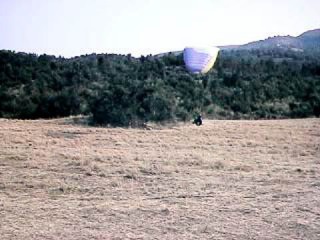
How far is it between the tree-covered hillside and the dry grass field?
6124 millimetres

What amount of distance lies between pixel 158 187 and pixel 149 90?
46.4ft

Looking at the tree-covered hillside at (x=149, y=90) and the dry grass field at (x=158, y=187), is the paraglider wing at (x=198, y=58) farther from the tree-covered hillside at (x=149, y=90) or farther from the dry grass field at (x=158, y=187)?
the dry grass field at (x=158, y=187)

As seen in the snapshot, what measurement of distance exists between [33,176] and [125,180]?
1.68 metres

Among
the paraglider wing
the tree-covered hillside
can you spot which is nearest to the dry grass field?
the tree-covered hillside

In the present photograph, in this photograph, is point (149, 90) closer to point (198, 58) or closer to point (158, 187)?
point (198, 58)

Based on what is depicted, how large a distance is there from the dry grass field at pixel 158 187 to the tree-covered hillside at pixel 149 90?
6.12 metres

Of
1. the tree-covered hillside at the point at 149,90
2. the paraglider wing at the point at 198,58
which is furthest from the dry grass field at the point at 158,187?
the paraglider wing at the point at 198,58

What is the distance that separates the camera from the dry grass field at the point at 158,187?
229 inches

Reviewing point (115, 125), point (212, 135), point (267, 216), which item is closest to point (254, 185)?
point (267, 216)

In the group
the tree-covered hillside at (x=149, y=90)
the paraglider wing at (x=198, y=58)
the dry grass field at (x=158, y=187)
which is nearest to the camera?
the dry grass field at (x=158, y=187)

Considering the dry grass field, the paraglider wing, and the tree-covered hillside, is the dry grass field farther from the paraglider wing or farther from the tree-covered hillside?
the paraglider wing

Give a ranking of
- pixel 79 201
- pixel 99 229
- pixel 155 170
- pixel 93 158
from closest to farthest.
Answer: pixel 99 229
pixel 79 201
pixel 155 170
pixel 93 158

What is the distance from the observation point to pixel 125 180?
874 cm

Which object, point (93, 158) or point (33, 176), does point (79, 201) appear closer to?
point (33, 176)
